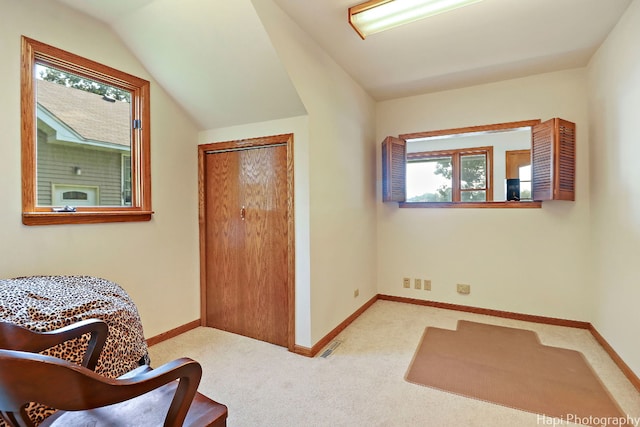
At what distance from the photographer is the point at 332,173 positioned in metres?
2.90

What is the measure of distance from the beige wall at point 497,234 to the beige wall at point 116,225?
93.5 inches

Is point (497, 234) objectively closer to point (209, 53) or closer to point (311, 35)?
point (311, 35)

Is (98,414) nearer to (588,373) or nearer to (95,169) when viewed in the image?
(95,169)

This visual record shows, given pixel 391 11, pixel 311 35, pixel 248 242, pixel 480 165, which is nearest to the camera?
pixel 391 11

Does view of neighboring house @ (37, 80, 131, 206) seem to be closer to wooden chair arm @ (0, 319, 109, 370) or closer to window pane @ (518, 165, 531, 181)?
wooden chair arm @ (0, 319, 109, 370)

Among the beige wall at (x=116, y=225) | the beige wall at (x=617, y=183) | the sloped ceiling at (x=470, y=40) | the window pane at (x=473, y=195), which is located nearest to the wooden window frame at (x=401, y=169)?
the sloped ceiling at (x=470, y=40)

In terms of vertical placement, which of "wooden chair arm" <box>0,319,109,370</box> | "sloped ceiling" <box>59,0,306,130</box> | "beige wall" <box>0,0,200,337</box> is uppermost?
"sloped ceiling" <box>59,0,306,130</box>

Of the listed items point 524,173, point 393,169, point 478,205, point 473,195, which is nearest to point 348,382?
point 393,169

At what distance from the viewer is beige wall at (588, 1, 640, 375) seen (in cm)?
211

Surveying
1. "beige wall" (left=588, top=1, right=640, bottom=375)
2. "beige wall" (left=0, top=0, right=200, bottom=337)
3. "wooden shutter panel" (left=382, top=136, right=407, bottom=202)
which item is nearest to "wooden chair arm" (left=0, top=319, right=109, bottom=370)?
"beige wall" (left=0, top=0, right=200, bottom=337)

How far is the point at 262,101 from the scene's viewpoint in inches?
98.7

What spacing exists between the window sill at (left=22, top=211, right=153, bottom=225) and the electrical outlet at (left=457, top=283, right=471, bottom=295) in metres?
3.36

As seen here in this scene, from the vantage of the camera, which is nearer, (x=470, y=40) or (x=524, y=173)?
(x=470, y=40)

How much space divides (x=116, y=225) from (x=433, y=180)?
13.6 feet
